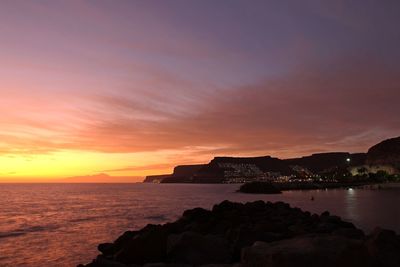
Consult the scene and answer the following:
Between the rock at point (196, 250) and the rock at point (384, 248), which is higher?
the rock at point (384, 248)

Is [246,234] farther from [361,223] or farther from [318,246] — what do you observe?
[361,223]

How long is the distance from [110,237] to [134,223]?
11.0m

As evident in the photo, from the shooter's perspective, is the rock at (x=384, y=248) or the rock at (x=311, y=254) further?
the rock at (x=384, y=248)

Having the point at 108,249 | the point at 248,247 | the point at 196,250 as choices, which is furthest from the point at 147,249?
the point at 108,249

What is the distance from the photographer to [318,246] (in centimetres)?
814

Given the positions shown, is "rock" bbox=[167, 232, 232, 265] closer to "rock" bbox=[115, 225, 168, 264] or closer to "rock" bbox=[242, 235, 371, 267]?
"rock" bbox=[115, 225, 168, 264]

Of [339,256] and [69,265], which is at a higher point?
[339,256]

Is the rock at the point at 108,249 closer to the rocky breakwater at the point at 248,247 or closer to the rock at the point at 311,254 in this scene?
the rocky breakwater at the point at 248,247

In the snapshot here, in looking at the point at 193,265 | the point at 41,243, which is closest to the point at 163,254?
the point at 193,265

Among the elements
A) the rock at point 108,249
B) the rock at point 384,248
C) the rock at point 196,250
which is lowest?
the rock at point 108,249

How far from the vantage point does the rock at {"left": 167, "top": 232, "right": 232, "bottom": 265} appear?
14312mm

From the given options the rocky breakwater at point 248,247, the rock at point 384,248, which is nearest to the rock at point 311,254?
the rocky breakwater at point 248,247

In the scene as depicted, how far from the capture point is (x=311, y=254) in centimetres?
786

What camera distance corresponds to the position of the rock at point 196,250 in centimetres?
1431
